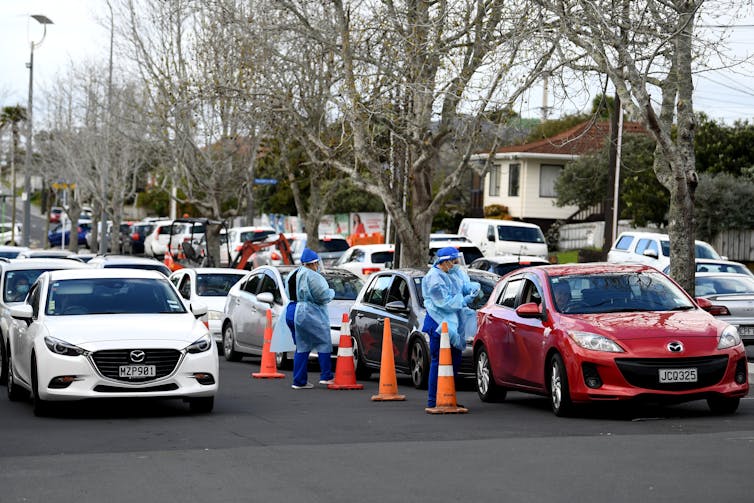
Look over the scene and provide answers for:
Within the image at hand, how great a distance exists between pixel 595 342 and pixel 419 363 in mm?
4515

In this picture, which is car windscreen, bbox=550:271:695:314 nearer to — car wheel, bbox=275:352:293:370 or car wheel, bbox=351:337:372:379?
car wheel, bbox=351:337:372:379

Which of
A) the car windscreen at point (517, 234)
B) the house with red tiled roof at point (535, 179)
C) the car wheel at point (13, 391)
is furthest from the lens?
the house with red tiled roof at point (535, 179)

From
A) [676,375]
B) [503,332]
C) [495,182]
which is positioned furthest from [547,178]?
[676,375]

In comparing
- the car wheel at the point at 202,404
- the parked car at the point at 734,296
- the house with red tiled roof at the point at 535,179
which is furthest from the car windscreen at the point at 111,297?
the house with red tiled roof at the point at 535,179

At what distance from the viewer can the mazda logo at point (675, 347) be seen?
12.0 metres

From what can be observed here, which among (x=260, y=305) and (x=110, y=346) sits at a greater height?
(x=110, y=346)

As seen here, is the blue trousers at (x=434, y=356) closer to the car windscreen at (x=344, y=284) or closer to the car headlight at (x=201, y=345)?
the car headlight at (x=201, y=345)

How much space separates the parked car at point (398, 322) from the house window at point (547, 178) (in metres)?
42.2

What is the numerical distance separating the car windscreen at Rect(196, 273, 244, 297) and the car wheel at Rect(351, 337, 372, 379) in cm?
764

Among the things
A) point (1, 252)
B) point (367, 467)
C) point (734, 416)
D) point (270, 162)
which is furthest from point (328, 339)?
point (270, 162)

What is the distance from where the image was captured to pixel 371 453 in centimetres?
1005

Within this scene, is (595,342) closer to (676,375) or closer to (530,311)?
(676,375)

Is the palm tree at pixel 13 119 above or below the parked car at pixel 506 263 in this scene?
above

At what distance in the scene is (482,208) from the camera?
64312 mm
